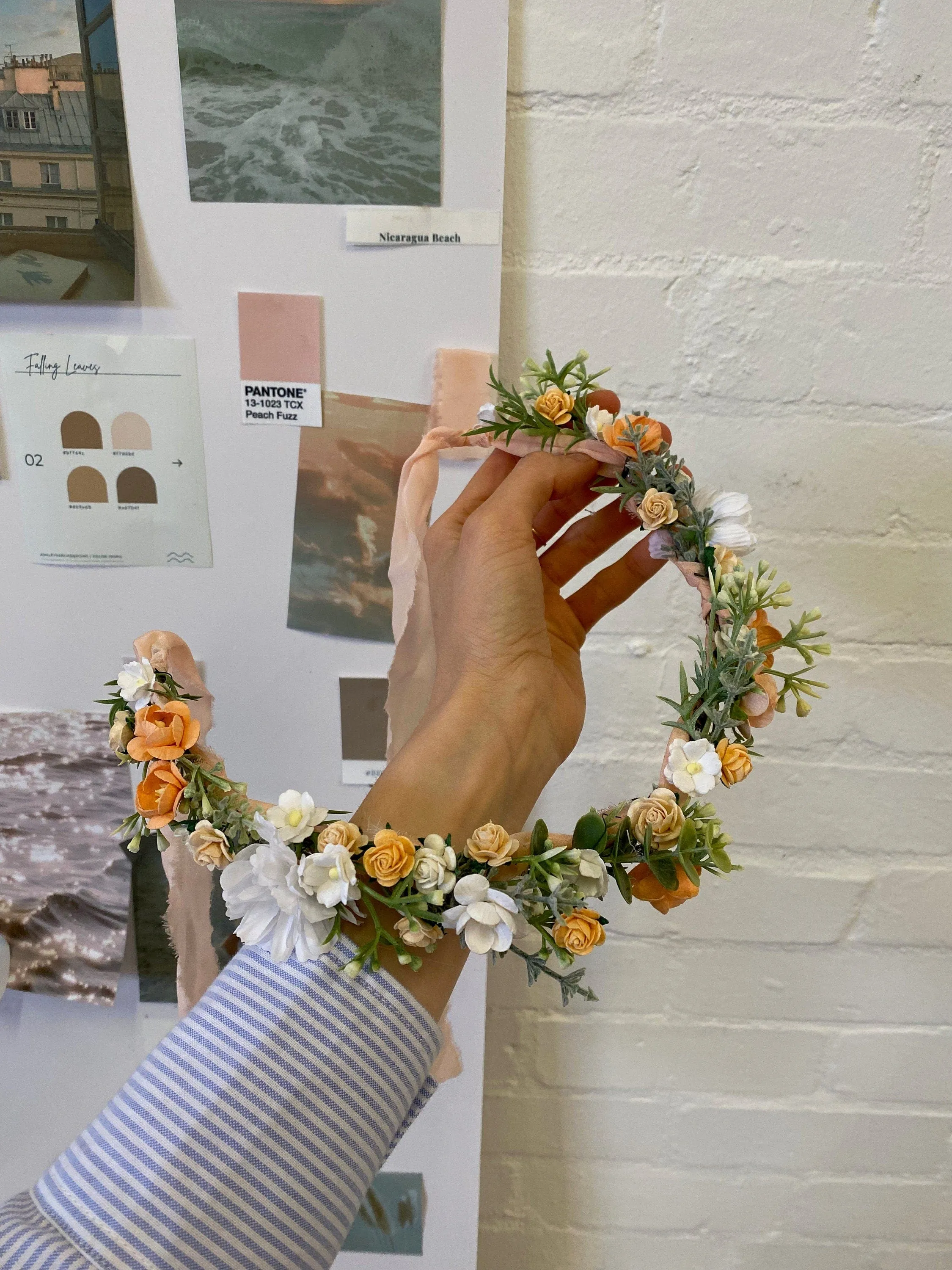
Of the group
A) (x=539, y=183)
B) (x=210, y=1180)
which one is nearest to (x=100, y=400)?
(x=539, y=183)

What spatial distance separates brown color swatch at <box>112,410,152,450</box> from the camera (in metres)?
0.62

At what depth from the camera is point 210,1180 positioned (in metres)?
0.38

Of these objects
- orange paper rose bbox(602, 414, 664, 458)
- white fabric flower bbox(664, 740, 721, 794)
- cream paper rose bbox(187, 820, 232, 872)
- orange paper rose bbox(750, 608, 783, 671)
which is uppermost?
orange paper rose bbox(602, 414, 664, 458)

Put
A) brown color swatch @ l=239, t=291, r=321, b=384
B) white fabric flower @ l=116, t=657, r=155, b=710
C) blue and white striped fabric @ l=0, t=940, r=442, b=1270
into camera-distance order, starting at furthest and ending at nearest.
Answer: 1. brown color swatch @ l=239, t=291, r=321, b=384
2. white fabric flower @ l=116, t=657, r=155, b=710
3. blue and white striped fabric @ l=0, t=940, r=442, b=1270

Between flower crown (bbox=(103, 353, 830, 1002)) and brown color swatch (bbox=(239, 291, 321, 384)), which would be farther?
brown color swatch (bbox=(239, 291, 321, 384))

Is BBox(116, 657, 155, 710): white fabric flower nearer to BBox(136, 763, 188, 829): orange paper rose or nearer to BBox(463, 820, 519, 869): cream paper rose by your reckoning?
BBox(136, 763, 188, 829): orange paper rose

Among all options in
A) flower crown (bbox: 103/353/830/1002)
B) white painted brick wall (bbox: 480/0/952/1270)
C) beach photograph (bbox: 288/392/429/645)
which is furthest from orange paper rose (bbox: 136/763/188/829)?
white painted brick wall (bbox: 480/0/952/1270)

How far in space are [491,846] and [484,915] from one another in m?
0.03

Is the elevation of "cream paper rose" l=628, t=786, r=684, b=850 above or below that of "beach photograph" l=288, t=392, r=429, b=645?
below

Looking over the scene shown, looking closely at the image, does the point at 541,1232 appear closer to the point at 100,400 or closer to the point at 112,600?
the point at 112,600

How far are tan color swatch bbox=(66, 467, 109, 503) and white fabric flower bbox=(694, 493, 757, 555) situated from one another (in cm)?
44

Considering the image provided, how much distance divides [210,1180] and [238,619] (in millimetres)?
392

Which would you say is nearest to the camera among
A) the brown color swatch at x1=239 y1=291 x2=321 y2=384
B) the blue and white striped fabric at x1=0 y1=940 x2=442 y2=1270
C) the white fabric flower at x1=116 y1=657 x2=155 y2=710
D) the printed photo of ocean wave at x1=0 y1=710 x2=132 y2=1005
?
the blue and white striped fabric at x1=0 y1=940 x2=442 y2=1270

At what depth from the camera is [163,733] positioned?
17.9 inches
